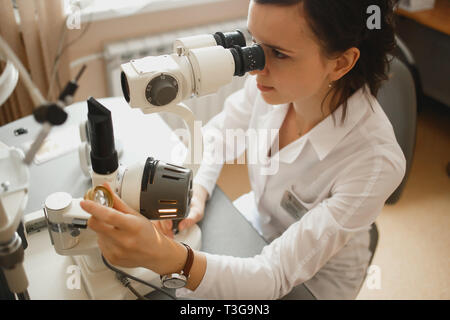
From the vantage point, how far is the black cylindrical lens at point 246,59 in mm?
729

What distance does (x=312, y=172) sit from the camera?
1.08 metres

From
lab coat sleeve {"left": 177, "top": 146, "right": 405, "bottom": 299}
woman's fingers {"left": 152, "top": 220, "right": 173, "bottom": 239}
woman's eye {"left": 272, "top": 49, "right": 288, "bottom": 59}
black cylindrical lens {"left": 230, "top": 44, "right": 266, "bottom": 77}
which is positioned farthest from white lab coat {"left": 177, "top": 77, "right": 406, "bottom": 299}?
black cylindrical lens {"left": 230, "top": 44, "right": 266, "bottom": 77}

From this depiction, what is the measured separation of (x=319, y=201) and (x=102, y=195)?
58 centimetres

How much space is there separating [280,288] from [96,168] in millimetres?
494

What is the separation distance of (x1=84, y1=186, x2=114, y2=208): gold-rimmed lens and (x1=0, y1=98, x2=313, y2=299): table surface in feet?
0.57

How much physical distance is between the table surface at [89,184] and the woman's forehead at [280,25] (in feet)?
1.48

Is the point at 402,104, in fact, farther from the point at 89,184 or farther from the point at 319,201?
the point at 89,184

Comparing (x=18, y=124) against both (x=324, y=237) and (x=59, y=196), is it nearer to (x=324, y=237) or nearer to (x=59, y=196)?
(x=59, y=196)

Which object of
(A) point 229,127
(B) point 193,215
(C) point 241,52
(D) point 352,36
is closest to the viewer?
(C) point 241,52

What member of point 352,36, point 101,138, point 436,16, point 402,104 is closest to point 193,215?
point 101,138

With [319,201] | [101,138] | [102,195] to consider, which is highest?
[101,138]

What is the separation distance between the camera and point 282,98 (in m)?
0.96

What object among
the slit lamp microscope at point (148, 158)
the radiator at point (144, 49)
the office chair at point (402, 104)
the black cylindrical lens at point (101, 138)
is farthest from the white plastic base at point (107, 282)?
the radiator at point (144, 49)

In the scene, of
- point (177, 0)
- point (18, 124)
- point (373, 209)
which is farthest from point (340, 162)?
point (177, 0)
